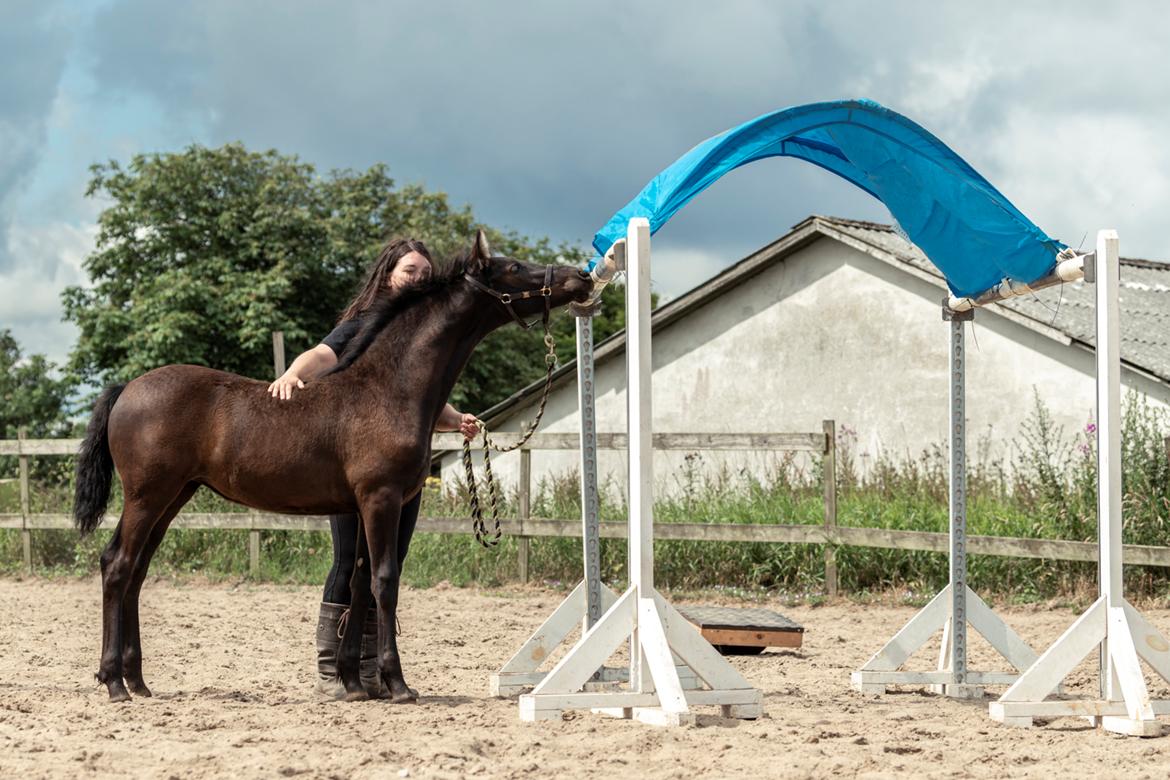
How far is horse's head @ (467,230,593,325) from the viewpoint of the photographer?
5.47 metres

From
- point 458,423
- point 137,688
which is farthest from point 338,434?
point 137,688

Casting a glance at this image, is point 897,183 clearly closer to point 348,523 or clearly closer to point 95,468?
point 348,523

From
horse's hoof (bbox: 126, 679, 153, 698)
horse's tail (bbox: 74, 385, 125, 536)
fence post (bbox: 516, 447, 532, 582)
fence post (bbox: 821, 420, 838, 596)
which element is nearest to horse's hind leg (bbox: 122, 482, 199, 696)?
horse's hoof (bbox: 126, 679, 153, 698)

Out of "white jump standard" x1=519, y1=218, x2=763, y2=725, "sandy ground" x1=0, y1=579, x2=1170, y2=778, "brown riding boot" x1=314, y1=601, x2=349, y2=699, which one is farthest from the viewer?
"brown riding boot" x1=314, y1=601, x2=349, y2=699

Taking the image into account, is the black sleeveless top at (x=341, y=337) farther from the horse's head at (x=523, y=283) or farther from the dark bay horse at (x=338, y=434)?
the horse's head at (x=523, y=283)

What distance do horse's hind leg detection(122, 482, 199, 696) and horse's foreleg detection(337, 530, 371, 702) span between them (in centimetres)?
88

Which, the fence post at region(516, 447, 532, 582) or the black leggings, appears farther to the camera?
Result: the fence post at region(516, 447, 532, 582)

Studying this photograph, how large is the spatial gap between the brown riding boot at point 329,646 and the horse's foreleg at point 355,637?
0.18 m

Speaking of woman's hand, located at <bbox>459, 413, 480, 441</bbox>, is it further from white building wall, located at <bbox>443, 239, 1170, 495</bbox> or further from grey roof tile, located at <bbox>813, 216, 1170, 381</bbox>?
white building wall, located at <bbox>443, 239, 1170, 495</bbox>

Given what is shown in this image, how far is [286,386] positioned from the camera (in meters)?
5.38

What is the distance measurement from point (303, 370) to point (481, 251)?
0.98 m

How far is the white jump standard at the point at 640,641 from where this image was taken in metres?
4.88

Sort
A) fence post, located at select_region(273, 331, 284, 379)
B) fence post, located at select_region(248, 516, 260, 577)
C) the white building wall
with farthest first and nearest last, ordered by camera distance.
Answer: the white building wall → fence post, located at select_region(248, 516, 260, 577) → fence post, located at select_region(273, 331, 284, 379)

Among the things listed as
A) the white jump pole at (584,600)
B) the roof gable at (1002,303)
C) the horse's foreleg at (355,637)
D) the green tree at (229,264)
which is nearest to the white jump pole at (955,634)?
the white jump pole at (584,600)
